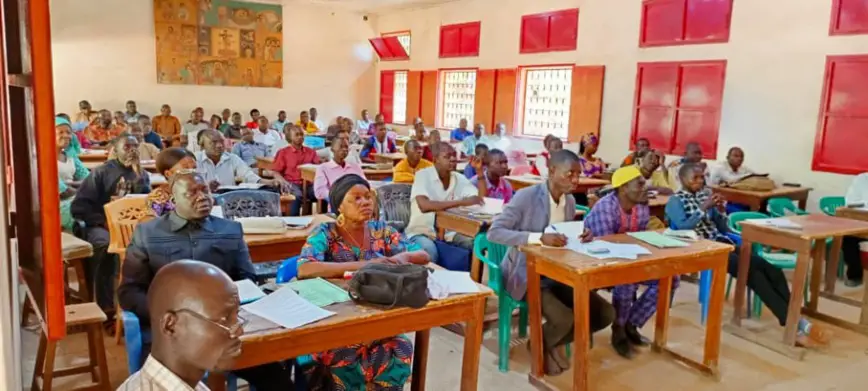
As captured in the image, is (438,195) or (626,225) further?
(438,195)

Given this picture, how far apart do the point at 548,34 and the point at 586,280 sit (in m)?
8.10

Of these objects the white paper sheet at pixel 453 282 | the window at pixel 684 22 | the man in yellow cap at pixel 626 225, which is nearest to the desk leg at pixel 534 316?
the man in yellow cap at pixel 626 225

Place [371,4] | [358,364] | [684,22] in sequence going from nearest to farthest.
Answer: [358,364], [684,22], [371,4]

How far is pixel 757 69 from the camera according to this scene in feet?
25.2

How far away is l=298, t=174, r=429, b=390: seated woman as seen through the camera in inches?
101

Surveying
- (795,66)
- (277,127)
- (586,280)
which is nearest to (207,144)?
(586,280)

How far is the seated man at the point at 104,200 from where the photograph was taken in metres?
4.09

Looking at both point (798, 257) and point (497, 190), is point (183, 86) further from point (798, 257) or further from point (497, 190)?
point (798, 257)

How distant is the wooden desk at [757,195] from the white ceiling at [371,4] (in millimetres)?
7445

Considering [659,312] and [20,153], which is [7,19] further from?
[659,312]

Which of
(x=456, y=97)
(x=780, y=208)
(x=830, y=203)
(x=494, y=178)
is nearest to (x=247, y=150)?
(x=494, y=178)

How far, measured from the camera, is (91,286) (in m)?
4.14

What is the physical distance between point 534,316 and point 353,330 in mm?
1443

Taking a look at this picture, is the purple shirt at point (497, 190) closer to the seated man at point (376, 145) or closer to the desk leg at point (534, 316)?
the desk leg at point (534, 316)
